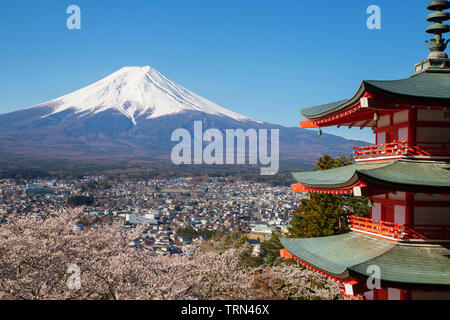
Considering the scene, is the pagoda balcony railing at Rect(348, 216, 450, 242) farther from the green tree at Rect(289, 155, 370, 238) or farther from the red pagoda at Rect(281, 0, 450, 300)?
the green tree at Rect(289, 155, 370, 238)

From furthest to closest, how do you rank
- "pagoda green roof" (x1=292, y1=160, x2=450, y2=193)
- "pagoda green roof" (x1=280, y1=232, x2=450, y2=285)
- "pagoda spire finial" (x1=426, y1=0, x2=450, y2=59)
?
"pagoda spire finial" (x1=426, y1=0, x2=450, y2=59) < "pagoda green roof" (x1=292, y1=160, x2=450, y2=193) < "pagoda green roof" (x1=280, y1=232, x2=450, y2=285)

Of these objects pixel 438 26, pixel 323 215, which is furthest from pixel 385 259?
pixel 323 215

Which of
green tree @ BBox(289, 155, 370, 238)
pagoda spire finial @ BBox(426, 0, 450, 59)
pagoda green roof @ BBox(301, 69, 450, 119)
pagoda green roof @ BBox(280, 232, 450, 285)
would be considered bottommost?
green tree @ BBox(289, 155, 370, 238)

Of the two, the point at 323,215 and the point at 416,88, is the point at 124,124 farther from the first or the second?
the point at 416,88

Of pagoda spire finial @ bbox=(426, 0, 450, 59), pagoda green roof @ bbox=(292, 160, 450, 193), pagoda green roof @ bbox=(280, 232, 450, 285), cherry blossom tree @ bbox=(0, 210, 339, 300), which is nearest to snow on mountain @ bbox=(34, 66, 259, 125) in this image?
cherry blossom tree @ bbox=(0, 210, 339, 300)
